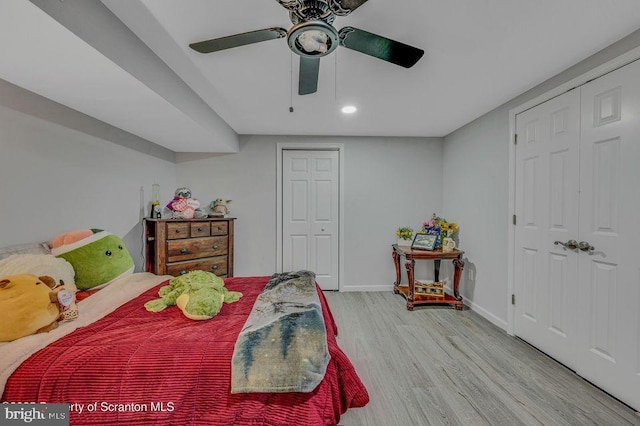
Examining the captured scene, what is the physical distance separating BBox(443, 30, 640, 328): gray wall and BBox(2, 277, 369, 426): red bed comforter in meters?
2.38

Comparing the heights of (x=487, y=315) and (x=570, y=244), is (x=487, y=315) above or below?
below

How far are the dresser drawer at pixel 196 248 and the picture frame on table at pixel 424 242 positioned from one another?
7.86 feet

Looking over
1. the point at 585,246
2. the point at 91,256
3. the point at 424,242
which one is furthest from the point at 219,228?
the point at 585,246

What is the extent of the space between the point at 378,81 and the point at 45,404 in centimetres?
269

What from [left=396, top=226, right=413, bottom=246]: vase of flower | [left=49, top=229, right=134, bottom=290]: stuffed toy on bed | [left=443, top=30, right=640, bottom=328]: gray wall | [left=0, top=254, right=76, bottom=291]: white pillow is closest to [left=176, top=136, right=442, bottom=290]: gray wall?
[left=396, top=226, right=413, bottom=246]: vase of flower

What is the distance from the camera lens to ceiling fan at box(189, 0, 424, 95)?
113cm

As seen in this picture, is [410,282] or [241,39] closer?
[241,39]

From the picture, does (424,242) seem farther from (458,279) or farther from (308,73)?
A: (308,73)

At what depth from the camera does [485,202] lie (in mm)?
3002

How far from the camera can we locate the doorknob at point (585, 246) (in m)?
1.87

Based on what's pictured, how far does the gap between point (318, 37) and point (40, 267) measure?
1982 mm

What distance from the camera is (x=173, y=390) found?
1101mm

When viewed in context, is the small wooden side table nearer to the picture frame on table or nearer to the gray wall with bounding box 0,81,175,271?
the picture frame on table

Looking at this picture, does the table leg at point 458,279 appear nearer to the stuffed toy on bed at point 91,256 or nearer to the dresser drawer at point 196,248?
the dresser drawer at point 196,248
